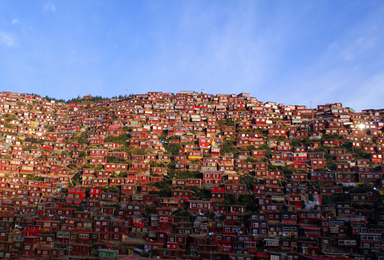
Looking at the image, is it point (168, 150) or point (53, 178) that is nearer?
point (53, 178)

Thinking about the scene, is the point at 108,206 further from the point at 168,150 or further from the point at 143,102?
the point at 143,102

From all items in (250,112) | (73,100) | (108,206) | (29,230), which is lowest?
(29,230)

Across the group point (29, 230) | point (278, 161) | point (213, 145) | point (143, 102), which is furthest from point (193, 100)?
point (29, 230)

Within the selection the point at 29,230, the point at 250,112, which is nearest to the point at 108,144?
the point at 29,230

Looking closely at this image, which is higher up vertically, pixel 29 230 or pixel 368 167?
pixel 368 167

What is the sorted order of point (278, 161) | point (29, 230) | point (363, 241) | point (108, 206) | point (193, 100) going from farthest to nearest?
1. point (193, 100)
2. point (278, 161)
3. point (108, 206)
4. point (29, 230)
5. point (363, 241)

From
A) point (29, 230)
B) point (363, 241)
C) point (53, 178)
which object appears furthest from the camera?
point (53, 178)
